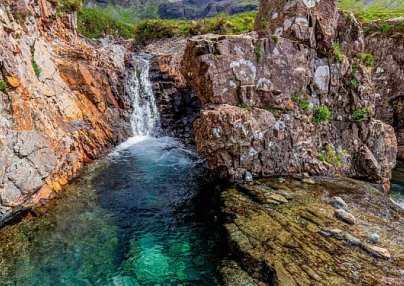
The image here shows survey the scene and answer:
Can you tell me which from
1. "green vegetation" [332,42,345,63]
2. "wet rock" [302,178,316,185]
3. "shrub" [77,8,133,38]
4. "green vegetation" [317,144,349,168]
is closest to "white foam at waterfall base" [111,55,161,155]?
"wet rock" [302,178,316,185]

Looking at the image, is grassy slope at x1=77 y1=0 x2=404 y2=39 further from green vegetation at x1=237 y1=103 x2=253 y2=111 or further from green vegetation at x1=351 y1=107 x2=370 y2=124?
green vegetation at x1=237 y1=103 x2=253 y2=111

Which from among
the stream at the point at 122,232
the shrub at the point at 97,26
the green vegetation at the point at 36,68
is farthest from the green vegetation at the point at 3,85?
the shrub at the point at 97,26

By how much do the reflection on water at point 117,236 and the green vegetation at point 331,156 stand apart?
7.70m

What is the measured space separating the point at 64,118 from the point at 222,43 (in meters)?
11.5

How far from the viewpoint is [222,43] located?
17.4 metres

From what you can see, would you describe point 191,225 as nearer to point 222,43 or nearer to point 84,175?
point 84,175

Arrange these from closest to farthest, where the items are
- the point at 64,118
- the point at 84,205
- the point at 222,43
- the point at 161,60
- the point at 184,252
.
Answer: the point at 184,252
the point at 84,205
the point at 222,43
the point at 64,118
the point at 161,60

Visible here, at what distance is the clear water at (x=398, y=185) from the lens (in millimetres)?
17828

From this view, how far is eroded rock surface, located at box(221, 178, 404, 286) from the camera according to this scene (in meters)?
8.81

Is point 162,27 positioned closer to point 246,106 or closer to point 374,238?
point 246,106

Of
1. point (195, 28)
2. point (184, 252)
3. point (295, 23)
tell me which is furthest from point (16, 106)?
point (195, 28)

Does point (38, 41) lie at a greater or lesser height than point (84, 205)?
greater

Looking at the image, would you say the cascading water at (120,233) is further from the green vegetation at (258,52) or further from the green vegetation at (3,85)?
the green vegetation at (258,52)

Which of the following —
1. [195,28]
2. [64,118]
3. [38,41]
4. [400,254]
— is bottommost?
[400,254]
